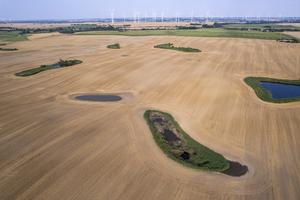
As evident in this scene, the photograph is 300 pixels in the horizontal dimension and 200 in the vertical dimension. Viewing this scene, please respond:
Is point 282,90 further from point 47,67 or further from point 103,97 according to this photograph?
point 47,67

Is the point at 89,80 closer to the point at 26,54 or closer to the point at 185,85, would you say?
the point at 185,85

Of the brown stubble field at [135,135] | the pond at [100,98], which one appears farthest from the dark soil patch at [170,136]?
A: the pond at [100,98]

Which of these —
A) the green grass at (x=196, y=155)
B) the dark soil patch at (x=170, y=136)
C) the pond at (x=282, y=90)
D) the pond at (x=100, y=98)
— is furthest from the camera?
the pond at (x=282, y=90)

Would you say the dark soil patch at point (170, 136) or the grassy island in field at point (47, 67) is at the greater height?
the dark soil patch at point (170, 136)

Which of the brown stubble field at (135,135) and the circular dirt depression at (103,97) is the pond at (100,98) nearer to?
the circular dirt depression at (103,97)

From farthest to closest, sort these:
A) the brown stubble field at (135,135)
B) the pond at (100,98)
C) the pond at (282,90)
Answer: the pond at (282,90) < the pond at (100,98) < the brown stubble field at (135,135)

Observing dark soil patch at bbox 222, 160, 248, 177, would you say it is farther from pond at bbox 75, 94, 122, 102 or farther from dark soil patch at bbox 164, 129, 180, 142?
pond at bbox 75, 94, 122, 102

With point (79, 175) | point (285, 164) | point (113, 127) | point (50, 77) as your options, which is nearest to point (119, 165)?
point (79, 175)
